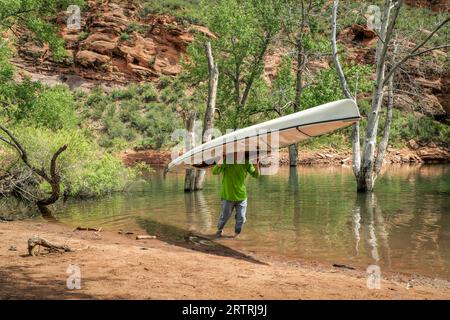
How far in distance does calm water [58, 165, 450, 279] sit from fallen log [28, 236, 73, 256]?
9.54 ft

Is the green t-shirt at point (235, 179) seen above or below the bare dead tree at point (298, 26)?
below

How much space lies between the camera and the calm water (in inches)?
Result: 280

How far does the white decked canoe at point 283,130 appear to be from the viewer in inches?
292

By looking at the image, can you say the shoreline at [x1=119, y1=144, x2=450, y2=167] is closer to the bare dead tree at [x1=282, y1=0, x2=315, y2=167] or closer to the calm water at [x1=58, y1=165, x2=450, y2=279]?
the bare dead tree at [x1=282, y1=0, x2=315, y2=167]

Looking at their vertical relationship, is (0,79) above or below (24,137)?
above

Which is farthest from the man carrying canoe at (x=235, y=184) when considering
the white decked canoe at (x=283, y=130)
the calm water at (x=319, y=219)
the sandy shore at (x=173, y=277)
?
the sandy shore at (x=173, y=277)

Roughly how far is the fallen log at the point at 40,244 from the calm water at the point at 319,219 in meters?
2.91

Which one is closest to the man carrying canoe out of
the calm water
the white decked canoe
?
the white decked canoe

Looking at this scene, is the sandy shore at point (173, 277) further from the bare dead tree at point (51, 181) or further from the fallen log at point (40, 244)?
Result: the bare dead tree at point (51, 181)

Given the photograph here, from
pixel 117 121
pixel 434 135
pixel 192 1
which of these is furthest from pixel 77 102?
pixel 434 135

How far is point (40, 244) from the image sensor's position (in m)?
6.30

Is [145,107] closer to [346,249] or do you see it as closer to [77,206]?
[77,206]
